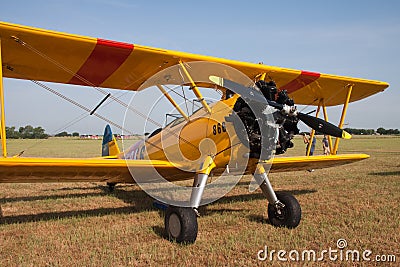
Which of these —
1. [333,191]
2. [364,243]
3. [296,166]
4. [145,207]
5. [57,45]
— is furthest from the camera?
[333,191]

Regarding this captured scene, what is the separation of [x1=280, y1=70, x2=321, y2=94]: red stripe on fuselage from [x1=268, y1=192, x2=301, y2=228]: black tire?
276cm

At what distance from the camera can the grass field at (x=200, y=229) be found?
3975mm

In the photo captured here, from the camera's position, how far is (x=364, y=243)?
14.1ft

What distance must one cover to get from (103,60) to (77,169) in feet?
6.02

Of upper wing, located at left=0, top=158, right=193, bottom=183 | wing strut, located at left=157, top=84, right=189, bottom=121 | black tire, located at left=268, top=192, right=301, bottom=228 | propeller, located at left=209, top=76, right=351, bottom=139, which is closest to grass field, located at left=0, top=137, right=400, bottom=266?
black tire, located at left=268, top=192, right=301, bottom=228

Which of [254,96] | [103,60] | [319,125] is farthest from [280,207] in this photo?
[103,60]

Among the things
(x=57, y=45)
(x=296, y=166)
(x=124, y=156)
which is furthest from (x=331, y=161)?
(x=57, y=45)

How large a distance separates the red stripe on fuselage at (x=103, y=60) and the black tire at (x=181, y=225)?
2.54m

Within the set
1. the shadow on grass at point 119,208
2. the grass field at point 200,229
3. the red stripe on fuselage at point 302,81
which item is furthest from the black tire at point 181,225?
the red stripe on fuselage at point 302,81

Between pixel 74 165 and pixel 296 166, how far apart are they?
469cm

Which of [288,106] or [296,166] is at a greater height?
[288,106]

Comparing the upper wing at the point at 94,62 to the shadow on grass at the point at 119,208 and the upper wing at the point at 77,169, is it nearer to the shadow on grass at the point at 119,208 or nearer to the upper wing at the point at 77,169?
the upper wing at the point at 77,169

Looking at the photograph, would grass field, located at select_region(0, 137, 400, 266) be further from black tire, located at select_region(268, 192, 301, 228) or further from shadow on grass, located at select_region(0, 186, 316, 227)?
black tire, located at select_region(268, 192, 301, 228)

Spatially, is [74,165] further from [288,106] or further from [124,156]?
[124,156]
